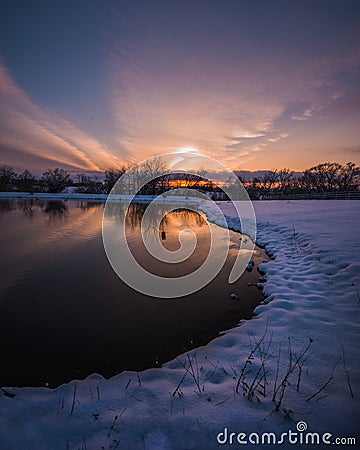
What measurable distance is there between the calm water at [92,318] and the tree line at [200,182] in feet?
171

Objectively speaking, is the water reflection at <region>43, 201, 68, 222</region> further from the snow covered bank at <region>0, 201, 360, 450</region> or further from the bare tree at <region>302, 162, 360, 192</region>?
the bare tree at <region>302, 162, 360, 192</region>

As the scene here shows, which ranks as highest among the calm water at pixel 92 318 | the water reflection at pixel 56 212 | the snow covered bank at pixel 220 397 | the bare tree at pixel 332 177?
the bare tree at pixel 332 177

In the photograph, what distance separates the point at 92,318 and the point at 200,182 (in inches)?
3182

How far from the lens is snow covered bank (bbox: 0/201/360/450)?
6.25 feet

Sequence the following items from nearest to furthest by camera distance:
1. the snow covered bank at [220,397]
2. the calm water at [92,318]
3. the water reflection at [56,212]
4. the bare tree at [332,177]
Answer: the snow covered bank at [220,397] < the calm water at [92,318] < the water reflection at [56,212] < the bare tree at [332,177]

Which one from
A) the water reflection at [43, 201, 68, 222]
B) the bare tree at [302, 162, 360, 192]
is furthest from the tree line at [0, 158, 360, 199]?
the water reflection at [43, 201, 68, 222]

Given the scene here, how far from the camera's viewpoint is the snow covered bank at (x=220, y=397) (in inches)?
75.0

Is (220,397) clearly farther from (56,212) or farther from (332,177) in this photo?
(332,177)

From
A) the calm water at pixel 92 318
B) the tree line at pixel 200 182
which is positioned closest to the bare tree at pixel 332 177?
the tree line at pixel 200 182

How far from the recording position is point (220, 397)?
229 cm

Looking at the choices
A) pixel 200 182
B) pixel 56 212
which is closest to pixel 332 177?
pixel 200 182

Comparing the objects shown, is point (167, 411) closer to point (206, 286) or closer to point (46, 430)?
point (46, 430)

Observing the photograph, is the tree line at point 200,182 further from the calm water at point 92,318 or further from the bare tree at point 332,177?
the calm water at point 92,318

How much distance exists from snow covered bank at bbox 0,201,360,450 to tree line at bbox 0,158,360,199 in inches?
2098
